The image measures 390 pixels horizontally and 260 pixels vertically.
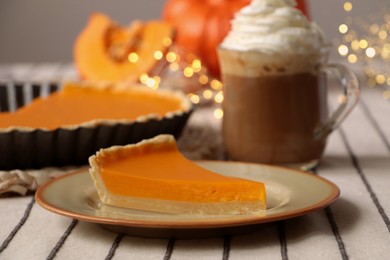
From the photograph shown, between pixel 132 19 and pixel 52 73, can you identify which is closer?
pixel 52 73

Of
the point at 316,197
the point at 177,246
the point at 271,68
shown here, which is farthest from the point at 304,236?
the point at 271,68

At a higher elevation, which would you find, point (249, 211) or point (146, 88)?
point (249, 211)

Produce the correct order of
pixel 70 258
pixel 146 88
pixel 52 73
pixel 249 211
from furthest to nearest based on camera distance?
1. pixel 52 73
2. pixel 146 88
3. pixel 249 211
4. pixel 70 258

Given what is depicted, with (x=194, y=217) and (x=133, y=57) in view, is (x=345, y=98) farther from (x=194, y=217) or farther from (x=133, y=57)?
(x=133, y=57)

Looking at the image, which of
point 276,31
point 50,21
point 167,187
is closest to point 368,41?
point 276,31

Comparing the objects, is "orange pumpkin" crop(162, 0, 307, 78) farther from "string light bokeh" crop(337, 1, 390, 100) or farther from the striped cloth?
the striped cloth

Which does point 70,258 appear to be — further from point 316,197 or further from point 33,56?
point 33,56
